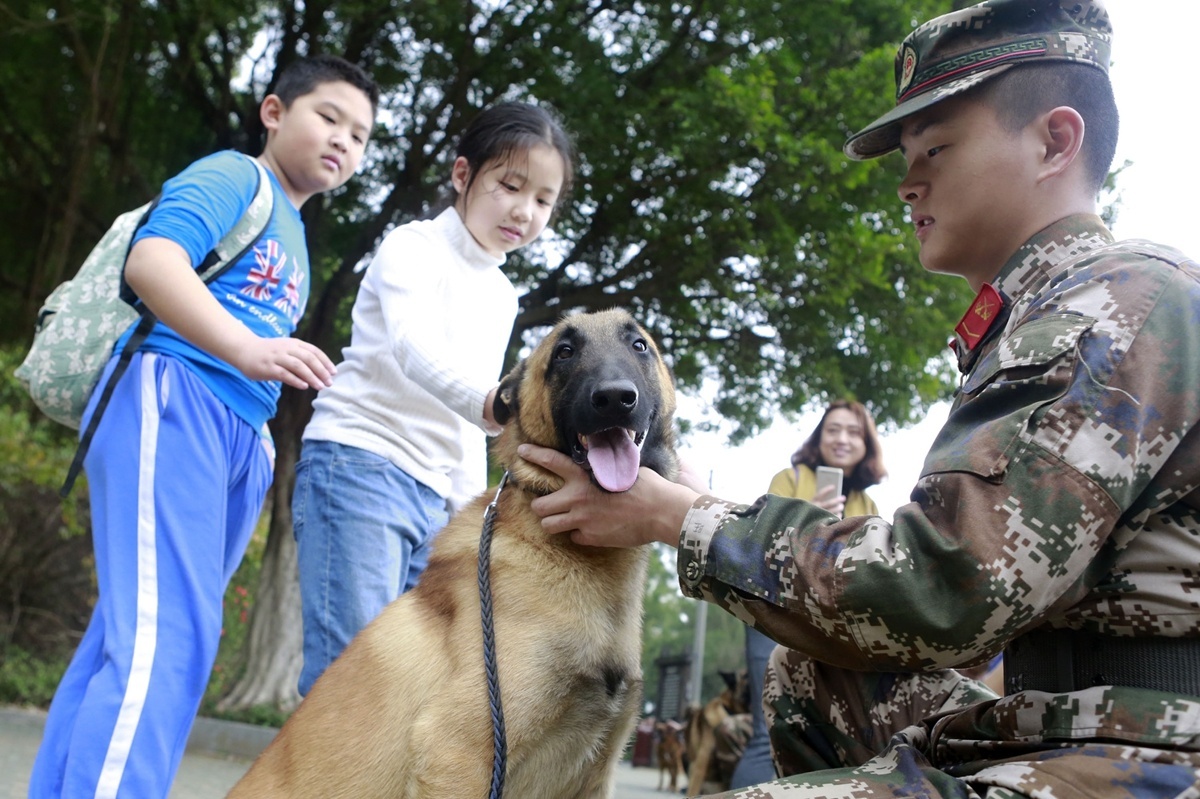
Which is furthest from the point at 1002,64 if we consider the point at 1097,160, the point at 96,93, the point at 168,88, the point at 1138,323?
the point at 168,88

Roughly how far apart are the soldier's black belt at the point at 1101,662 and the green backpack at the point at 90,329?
2741 millimetres

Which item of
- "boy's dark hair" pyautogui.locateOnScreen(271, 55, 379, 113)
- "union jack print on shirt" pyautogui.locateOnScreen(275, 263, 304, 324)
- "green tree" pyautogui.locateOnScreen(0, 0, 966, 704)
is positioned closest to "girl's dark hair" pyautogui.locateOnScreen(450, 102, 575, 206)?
"boy's dark hair" pyautogui.locateOnScreen(271, 55, 379, 113)

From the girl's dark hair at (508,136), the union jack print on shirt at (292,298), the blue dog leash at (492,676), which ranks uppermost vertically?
the girl's dark hair at (508,136)

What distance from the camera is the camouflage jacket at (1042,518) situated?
5.56 ft

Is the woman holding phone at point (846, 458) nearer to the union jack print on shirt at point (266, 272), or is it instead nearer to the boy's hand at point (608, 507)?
the union jack print on shirt at point (266, 272)

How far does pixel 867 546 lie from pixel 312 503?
2.15m

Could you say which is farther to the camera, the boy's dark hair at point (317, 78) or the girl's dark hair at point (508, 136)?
the boy's dark hair at point (317, 78)

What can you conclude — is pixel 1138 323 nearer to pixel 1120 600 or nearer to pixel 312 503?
pixel 1120 600

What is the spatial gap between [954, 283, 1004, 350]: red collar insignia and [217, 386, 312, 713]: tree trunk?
35.8ft

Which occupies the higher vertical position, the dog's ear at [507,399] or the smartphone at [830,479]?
the dog's ear at [507,399]

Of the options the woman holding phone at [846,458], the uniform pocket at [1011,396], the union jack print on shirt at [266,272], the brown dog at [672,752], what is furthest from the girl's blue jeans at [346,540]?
the brown dog at [672,752]

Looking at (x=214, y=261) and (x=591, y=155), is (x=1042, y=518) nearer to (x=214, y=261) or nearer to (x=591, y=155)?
(x=214, y=261)

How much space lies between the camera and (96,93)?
12.1 metres

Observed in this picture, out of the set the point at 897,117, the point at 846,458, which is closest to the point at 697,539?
the point at 897,117
